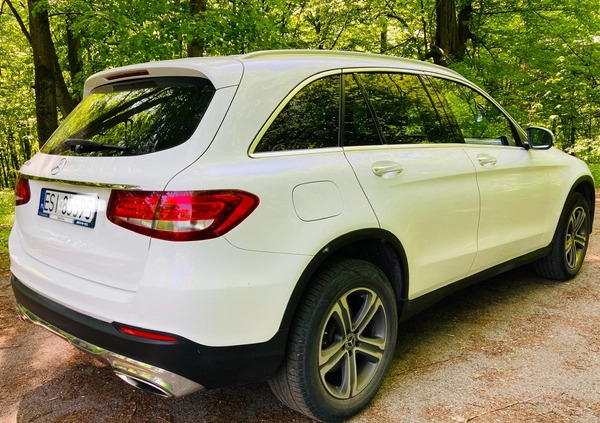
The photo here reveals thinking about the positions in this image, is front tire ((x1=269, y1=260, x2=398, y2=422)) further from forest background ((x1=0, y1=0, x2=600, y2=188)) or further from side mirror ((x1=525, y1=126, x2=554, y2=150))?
forest background ((x1=0, y1=0, x2=600, y2=188))

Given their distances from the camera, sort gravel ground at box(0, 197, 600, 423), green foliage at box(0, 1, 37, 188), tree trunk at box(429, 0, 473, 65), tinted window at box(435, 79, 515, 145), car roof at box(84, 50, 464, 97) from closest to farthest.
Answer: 1. car roof at box(84, 50, 464, 97)
2. gravel ground at box(0, 197, 600, 423)
3. tinted window at box(435, 79, 515, 145)
4. tree trunk at box(429, 0, 473, 65)
5. green foliage at box(0, 1, 37, 188)

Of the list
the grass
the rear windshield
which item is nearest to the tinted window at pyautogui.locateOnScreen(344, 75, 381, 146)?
the rear windshield

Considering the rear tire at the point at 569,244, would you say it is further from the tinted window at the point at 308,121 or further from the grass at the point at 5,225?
the grass at the point at 5,225

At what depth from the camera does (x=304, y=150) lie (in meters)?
2.30

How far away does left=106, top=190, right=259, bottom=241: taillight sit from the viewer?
186 centimetres

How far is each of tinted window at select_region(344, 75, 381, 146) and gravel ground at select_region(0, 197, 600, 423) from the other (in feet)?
4.56

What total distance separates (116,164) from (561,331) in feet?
10.3

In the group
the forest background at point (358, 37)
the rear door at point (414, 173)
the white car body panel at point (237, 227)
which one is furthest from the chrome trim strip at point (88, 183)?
the forest background at point (358, 37)

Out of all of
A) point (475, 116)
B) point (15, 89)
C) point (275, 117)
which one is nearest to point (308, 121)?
point (275, 117)

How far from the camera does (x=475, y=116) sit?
13.0 feet

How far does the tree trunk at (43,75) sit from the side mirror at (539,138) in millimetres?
7921

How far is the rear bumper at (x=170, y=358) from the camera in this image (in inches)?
75.2

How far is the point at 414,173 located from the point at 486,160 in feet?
2.85

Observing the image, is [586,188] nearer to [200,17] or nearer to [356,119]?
[356,119]
